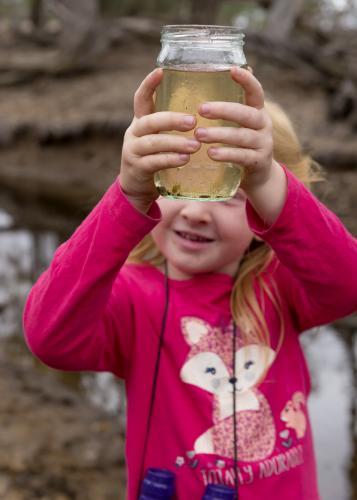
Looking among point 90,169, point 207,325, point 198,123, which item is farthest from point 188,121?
point 90,169

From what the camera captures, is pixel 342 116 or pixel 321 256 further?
pixel 342 116

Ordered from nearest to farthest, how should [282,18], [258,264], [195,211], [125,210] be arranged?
[125,210] → [195,211] → [258,264] → [282,18]

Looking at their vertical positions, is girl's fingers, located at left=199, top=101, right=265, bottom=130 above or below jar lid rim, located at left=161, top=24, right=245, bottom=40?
below

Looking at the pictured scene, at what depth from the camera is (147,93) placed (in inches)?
51.8

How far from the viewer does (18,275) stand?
6.99 m

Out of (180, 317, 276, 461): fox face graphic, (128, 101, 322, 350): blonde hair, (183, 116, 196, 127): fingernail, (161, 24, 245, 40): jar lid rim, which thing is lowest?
(180, 317, 276, 461): fox face graphic

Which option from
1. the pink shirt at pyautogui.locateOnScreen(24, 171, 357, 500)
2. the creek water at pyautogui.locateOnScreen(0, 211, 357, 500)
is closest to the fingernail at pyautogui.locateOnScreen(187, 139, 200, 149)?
the pink shirt at pyautogui.locateOnScreen(24, 171, 357, 500)

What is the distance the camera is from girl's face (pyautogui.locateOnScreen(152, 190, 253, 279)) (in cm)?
182

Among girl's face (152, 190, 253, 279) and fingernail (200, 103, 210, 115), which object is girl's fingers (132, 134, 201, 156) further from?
girl's face (152, 190, 253, 279)

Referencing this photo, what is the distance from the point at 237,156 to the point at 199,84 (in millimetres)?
119

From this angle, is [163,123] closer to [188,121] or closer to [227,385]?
[188,121]

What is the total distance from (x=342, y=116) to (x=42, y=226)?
3736 millimetres

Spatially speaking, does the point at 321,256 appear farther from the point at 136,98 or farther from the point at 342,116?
the point at 342,116

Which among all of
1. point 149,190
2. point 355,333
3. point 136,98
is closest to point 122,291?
point 149,190
